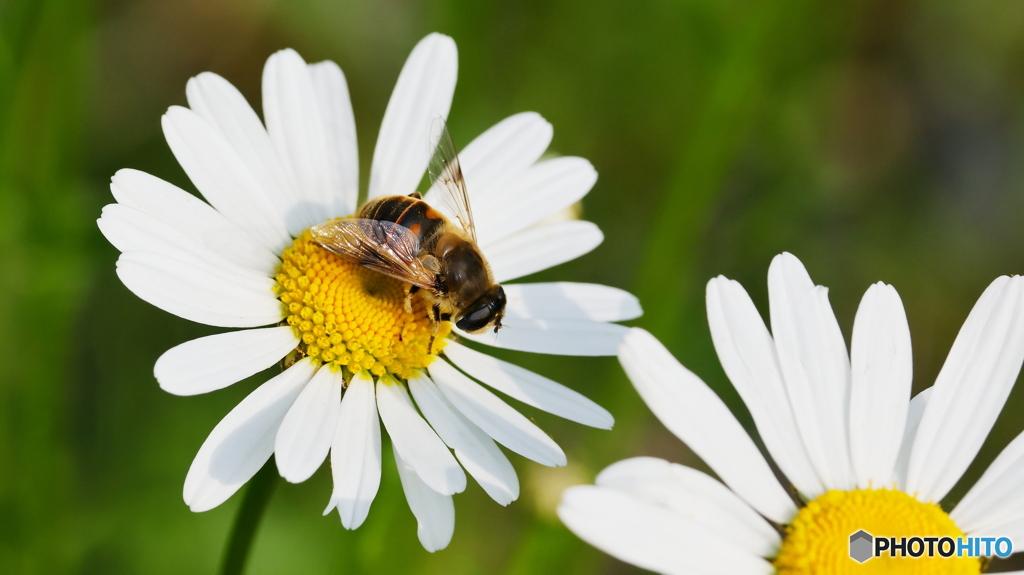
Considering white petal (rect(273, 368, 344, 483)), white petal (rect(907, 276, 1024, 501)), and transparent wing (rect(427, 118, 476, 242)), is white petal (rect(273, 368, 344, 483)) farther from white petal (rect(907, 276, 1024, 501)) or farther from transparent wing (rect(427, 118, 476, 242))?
white petal (rect(907, 276, 1024, 501))

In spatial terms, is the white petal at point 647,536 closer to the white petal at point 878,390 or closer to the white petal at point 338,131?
the white petal at point 878,390

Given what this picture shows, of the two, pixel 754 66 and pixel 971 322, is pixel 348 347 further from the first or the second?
pixel 754 66

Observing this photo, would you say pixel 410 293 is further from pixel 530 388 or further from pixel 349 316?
pixel 530 388

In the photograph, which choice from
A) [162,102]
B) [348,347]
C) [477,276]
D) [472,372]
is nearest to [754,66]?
[477,276]

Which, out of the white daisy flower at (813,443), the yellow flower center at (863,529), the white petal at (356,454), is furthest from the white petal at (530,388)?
the yellow flower center at (863,529)

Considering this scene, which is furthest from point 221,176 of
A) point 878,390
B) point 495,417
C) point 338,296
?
point 878,390

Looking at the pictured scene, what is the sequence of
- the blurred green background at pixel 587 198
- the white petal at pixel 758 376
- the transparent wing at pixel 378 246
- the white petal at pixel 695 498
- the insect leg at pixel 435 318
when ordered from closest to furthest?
the white petal at pixel 695 498 → the white petal at pixel 758 376 → the transparent wing at pixel 378 246 → the insect leg at pixel 435 318 → the blurred green background at pixel 587 198
